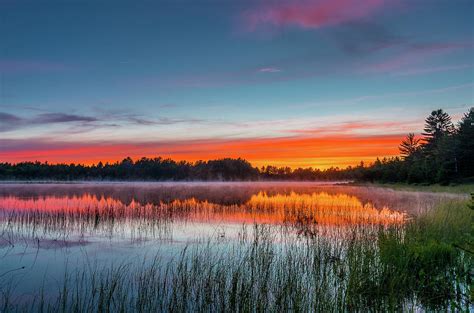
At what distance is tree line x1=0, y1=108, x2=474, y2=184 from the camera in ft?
214

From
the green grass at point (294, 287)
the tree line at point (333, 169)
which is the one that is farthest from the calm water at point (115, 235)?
the tree line at point (333, 169)

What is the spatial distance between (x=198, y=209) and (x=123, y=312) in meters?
18.3

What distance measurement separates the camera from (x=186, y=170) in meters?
136

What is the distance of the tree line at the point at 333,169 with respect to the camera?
214 ft

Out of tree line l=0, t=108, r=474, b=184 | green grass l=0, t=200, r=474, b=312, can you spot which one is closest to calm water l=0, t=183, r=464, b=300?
green grass l=0, t=200, r=474, b=312

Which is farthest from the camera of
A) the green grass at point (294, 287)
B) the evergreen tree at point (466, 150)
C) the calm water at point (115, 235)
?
the evergreen tree at point (466, 150)

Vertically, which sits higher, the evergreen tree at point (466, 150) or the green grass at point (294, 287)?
the evergreen tree at point (466, 150)

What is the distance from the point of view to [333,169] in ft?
563

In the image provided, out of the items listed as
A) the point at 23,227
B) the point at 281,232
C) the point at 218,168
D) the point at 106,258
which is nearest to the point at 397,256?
the point at 281,232

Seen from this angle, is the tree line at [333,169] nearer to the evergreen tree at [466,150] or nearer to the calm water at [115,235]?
the evergreen tree at [466,150]

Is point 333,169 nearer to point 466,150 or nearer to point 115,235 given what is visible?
point 466,150

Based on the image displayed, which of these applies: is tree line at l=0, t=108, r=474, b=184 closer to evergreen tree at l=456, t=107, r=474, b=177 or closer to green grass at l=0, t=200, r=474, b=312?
evergreen tree at l=456, t=107, r=474, b=177

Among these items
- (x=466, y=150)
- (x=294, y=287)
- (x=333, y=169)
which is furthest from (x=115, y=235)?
(x=333, y=169)

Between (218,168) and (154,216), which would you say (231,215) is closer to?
(154,216)
